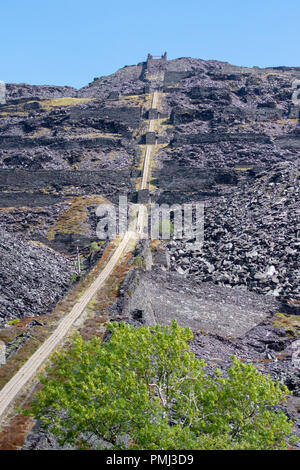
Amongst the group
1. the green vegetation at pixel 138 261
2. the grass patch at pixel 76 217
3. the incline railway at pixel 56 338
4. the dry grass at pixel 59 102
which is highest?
the dry grass at pixel 59 102

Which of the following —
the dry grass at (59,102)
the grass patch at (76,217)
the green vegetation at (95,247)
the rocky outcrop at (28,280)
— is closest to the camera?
the rocky outcrop at (28,280)

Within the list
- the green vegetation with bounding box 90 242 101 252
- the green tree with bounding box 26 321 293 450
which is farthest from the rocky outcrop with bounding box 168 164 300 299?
the green tree with bounding box 26 321 293 450

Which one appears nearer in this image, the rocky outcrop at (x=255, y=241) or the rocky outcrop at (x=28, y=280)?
the rocky outcrop at (x=28, y=280)

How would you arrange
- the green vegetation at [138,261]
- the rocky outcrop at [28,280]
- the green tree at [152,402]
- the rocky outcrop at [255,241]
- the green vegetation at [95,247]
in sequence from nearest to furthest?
the green tree at [152,402], the rocky outcrop at [28,280], the green vegetation at [138,261], the rocky outcrop at [255,241], the green vegetation at [95,247]

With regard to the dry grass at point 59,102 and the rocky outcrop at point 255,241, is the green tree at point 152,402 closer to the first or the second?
the rocky outcrop at point 255,241

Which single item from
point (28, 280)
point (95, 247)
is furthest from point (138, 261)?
point (28, 280)

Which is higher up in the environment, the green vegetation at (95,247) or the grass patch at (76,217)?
the grass patch at (76,217)

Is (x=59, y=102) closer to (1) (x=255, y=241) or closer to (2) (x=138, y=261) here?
(1) (x=255, y=241)

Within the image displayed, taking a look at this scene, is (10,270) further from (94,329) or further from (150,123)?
(150,123)

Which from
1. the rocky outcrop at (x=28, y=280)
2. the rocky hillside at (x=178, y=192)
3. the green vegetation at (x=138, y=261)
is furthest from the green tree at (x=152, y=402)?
the green vegetation at (x=138, y=261)

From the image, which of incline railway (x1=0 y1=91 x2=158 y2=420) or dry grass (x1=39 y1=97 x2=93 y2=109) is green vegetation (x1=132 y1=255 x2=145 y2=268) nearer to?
incline railway (x1=0 y1=91 x2=158 y2=420)
